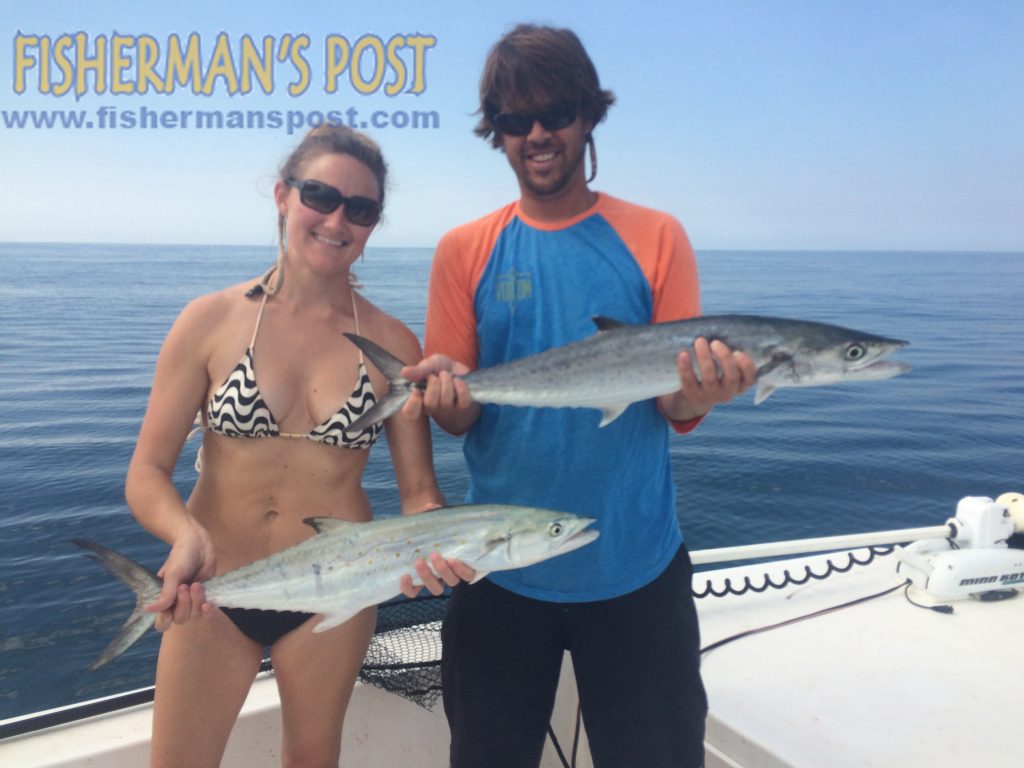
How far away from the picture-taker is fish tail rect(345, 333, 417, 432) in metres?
2.74

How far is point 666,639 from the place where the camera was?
262 centimetres

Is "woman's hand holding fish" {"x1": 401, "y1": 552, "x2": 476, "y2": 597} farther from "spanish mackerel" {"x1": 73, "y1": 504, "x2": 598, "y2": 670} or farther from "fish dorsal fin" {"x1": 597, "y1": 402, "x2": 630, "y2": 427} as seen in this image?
"fish dorsal fin" {"x1": 597, "y1": 402, "x2": 630, "y2": 427}

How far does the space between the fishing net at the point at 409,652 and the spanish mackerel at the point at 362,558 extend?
0.98 m

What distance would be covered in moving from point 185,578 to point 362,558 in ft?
2.02

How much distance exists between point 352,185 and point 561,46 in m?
0.95

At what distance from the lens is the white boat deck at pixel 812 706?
309cm

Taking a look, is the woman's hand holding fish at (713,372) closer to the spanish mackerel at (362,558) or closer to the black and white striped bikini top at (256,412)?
the spanish mackerel at (362,558)

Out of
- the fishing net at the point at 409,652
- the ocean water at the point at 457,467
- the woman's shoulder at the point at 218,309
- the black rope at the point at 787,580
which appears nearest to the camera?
the woman's shoulder at the point at 218,309

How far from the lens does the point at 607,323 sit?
2.58m

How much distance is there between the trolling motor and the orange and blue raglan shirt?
2596 mm

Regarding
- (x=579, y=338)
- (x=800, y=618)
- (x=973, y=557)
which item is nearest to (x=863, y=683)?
(x=800, y=618)

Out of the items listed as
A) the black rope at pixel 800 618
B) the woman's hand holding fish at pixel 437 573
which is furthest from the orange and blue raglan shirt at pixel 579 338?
the black rope at pixel 800 618

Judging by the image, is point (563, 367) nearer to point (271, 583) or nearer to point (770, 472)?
point (271, 583)

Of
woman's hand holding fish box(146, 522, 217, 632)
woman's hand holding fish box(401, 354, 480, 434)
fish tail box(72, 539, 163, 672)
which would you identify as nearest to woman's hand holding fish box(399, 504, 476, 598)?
woman's hand holding fish box(401, 354, 480, 434)
